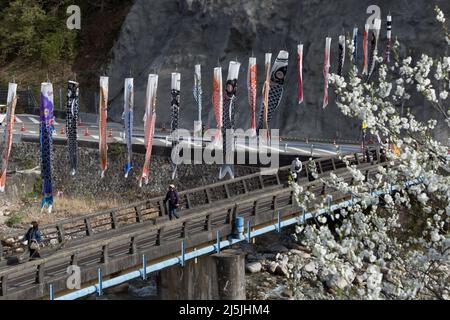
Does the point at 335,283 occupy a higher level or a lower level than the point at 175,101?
lower

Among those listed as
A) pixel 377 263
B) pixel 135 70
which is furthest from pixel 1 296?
pixel 135 70

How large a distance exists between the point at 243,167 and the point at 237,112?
11029 millimetres

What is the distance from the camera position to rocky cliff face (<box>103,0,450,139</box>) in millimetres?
46062

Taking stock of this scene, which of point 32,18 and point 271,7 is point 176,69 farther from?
point 32,18

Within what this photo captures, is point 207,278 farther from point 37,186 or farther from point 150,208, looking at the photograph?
point 37,186

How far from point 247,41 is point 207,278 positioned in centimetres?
3368

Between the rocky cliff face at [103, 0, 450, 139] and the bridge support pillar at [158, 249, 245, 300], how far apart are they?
2416 centimetres

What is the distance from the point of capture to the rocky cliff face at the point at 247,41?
1813 inches

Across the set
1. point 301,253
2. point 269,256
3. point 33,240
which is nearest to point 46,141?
point 33,240

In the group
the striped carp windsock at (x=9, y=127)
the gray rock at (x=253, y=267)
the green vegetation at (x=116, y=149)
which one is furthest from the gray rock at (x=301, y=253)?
the green vegetation at (x=116, y=149)

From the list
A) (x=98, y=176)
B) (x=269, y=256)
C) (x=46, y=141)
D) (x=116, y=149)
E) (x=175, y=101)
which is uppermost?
(x=175, y=101)

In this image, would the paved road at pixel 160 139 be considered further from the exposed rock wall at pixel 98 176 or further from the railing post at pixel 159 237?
the railing post at pixel 159 237

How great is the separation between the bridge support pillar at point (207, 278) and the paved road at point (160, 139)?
18635 millimetres

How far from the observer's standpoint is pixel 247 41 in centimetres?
5222
